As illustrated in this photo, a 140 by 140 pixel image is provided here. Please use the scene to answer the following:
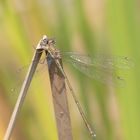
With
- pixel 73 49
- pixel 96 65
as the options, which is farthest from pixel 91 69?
pixel 73 49

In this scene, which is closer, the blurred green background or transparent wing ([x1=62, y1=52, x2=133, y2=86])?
the blurred green background

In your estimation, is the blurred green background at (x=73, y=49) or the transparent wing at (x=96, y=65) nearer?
the blurred green background at (x=73, y=49)

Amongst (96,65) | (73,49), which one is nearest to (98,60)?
(96,65)

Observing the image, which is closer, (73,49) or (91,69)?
(91,69)

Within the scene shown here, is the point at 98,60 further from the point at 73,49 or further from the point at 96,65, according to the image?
the point at 73,49

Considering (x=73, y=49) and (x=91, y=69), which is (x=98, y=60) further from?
(x=73, y=49)

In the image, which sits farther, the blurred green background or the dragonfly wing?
the dragonfly wing

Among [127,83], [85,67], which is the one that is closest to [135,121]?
[127,83]

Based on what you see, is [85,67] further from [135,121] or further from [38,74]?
[135,121]
